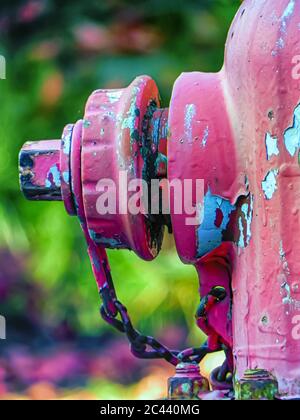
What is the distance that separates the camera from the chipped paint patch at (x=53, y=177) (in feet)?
2.71

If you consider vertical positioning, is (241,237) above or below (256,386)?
above

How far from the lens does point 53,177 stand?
2.72 ft

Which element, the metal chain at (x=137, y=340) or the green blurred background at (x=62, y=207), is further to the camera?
the green blurred background at (x=62, y=207)

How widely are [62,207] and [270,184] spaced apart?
1.97m

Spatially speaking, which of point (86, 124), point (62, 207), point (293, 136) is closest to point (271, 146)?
point (293, 136)

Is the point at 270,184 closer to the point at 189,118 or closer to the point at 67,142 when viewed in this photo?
the point at 189,118

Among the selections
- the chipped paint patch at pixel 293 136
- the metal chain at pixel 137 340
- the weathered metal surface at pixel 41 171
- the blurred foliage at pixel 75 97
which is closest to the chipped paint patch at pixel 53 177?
the weathered metal surface at pixel 41 171

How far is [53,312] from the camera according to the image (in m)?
2.75

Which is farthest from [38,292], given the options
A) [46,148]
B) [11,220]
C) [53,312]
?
[46,148]

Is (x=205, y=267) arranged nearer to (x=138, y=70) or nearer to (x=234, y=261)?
(x=234, y=261)

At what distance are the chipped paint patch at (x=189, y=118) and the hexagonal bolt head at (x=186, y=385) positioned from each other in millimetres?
206

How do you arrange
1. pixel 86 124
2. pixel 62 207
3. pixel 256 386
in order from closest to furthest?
pixel 256 386 → pixel 86 124 → pixel 62 207

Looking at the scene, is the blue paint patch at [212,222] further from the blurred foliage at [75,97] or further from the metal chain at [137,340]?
the blurred foliage at [75,97]

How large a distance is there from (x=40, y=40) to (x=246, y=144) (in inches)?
83.9
